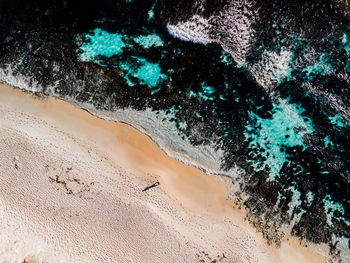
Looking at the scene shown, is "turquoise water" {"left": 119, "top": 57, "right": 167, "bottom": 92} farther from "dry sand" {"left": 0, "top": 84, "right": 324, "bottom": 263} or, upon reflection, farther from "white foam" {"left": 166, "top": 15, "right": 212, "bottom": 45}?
"dry sand" {"left": 0, "top": 84, "right": 324, "bottom": 263}

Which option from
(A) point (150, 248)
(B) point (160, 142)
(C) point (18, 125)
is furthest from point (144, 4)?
(A) point (150, 248)

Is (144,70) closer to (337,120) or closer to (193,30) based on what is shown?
(193,30)

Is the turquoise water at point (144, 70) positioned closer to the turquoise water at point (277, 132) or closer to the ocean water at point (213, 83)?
the ocean water at point (213, 83)

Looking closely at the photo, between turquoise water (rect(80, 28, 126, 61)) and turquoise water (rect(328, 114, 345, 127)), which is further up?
turquoise water (rect(328, 114, 345, 127))

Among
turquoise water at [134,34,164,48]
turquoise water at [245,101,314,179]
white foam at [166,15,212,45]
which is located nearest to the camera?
white foam at [166,15,212,45]

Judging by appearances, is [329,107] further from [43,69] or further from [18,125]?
[18,125]

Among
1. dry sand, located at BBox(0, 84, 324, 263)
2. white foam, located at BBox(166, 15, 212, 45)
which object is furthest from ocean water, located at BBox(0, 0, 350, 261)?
dry sand, located at BBox(0, 84, 324, 263)

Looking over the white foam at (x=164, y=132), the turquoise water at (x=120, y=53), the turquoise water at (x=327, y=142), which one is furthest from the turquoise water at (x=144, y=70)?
the turquoise water at (x=327, y=142)
